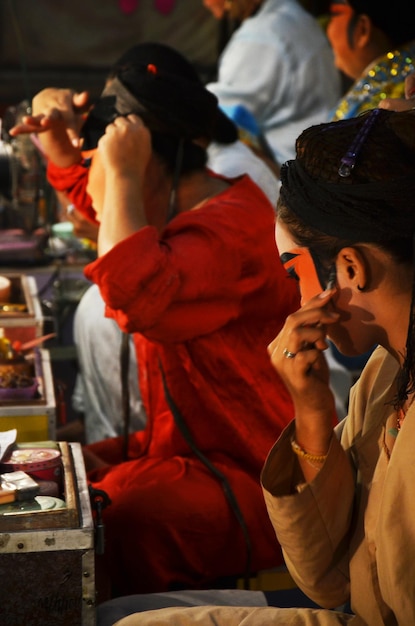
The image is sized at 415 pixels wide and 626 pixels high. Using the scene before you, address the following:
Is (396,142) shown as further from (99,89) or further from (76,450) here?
(99,89)

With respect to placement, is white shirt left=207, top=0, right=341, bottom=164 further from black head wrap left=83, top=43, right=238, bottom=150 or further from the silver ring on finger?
the silver ring on finger

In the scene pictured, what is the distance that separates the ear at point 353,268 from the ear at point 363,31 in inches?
92.7

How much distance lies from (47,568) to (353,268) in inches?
26.1

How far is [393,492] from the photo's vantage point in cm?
148

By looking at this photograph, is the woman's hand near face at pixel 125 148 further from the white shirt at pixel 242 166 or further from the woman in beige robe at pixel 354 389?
the white shirt at pixel 242 166

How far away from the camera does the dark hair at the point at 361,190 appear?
1.49m

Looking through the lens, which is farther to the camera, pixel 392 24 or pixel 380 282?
pixel 392 24

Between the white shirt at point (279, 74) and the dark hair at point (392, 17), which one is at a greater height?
the dark hair at point (392, 17)

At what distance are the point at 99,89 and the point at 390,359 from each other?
557cm

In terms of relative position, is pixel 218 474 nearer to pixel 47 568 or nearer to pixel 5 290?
pixel 47 568

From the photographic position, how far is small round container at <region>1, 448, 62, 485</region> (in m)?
1.86

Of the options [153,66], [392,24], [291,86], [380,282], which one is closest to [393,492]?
[380,282]

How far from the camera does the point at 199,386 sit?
2439 mm

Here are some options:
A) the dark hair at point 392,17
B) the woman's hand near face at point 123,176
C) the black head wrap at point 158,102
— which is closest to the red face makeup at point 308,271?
the woman's hand near face at point 123,176
